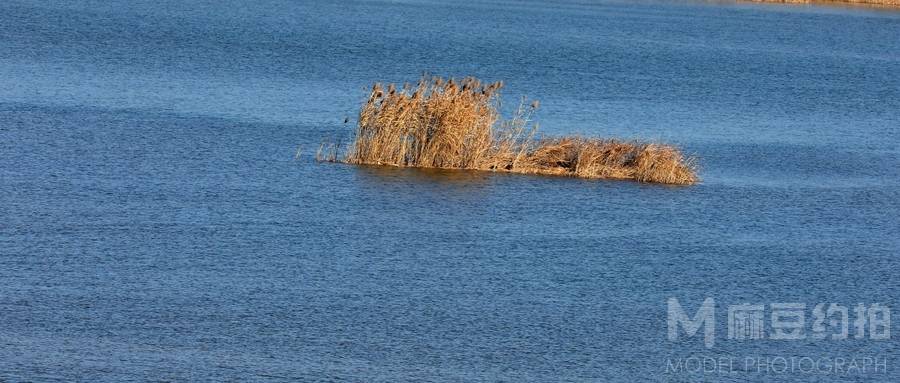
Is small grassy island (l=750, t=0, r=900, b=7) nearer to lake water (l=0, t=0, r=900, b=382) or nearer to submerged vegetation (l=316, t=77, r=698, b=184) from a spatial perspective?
lake water (l=0, t=0, r=900, b=382)

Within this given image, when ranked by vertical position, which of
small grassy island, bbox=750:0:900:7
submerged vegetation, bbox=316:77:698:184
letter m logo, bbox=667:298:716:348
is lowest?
letter m logo, bbox=667:298:716:348

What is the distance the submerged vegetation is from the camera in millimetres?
23609

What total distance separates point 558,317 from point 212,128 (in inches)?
481

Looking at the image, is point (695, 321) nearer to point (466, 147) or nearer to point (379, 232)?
point (379, 232)

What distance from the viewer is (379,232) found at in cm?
1884

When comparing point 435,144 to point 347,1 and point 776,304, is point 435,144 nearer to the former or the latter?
point 776,304

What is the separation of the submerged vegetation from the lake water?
44 centimetres

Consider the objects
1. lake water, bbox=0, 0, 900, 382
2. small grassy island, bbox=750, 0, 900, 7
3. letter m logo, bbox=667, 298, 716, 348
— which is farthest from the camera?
small grassy island, bbox=750, 0, 900, 7

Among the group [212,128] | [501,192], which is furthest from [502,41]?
[501,192]

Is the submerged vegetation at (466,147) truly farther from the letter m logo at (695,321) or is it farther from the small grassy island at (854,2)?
the small grassy island at (854,2)

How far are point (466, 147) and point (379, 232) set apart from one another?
526 cm

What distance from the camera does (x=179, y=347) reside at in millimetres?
13445

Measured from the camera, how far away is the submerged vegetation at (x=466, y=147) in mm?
23609

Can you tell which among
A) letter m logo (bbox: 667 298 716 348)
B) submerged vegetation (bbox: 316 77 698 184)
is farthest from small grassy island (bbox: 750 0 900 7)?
letter m logo (bbox: 667 298 716 348)
